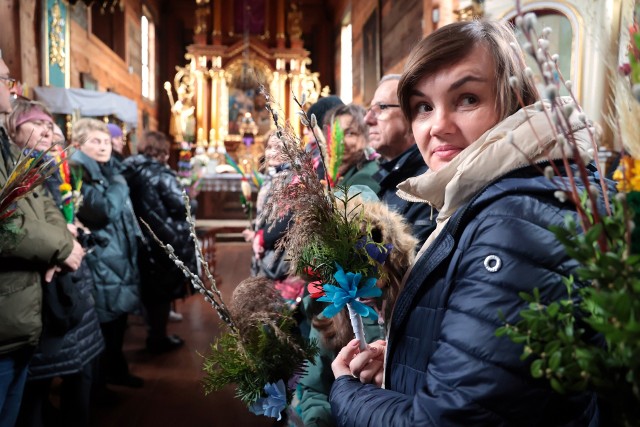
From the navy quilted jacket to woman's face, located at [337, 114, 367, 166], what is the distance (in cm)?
160

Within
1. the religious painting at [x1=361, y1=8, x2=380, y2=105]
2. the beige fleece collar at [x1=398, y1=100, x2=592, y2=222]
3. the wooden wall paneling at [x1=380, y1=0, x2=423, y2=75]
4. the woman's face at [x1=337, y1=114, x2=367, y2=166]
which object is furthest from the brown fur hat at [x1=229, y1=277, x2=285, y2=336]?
the religious painting at [x1=361, y1=8, x2=380, y2=105]

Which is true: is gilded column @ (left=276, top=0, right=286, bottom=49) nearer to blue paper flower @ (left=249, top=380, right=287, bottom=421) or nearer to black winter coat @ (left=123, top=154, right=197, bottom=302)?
black winter coat @ (left=123, top=154, right=197, bottom=302)

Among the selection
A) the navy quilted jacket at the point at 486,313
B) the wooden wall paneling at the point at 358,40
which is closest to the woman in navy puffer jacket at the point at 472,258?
the navy quilted jacket at the point at 486,313

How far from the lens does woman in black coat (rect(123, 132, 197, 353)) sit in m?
3.62

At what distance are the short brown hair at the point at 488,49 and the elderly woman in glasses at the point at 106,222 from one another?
96.7 inches

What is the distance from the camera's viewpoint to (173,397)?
3.11m

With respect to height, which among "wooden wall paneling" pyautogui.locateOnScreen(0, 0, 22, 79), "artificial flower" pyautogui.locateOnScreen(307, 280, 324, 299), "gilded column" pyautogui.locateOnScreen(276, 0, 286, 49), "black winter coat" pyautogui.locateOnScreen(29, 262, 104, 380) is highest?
"gilded column" pyautogui.locateOnScreen(276, 0, 286, 49)

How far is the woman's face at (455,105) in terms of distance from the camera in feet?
2.73

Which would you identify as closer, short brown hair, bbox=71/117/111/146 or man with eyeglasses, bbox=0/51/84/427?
man with eyeglasses, bbox=0/51/84/427

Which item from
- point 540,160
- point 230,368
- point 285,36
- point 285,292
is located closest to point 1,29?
point 285,292

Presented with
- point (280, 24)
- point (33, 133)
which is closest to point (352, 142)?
point (33, 133)

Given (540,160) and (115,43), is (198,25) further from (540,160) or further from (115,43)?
(540,160)

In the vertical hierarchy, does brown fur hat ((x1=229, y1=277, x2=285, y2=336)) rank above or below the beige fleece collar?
below

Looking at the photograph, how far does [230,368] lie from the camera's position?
892mm
